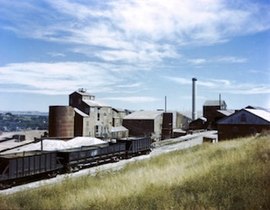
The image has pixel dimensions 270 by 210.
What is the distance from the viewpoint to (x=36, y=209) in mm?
9375

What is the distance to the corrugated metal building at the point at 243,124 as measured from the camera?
138 ft

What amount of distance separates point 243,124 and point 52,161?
2827 cm

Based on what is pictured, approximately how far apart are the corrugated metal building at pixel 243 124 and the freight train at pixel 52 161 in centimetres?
1563

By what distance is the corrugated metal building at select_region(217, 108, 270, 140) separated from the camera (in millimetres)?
42125

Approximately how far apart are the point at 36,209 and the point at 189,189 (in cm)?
449

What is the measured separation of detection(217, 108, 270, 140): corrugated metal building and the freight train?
15629 mm

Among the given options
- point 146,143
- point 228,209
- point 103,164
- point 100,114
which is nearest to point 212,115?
point 100,114

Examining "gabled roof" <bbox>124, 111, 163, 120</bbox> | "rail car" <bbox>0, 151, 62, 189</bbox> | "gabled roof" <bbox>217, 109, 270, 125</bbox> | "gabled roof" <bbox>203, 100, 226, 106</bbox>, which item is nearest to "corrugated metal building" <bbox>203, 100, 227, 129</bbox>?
"gabled roof" <bbox>203, 100, 226, 106</bbox>

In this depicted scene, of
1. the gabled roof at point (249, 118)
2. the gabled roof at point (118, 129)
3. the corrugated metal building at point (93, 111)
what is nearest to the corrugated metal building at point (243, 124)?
the gabled roof at point (249, 118)

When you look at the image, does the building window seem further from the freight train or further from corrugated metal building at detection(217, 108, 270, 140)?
the freight train

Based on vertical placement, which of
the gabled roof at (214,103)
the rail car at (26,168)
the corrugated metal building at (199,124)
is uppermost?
the gabled roof at (214,103)

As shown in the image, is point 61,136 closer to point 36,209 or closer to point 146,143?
point 146,143

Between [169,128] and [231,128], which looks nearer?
[231,128]

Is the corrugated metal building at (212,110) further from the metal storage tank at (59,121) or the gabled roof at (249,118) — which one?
the metal storage tank at (59,121)
